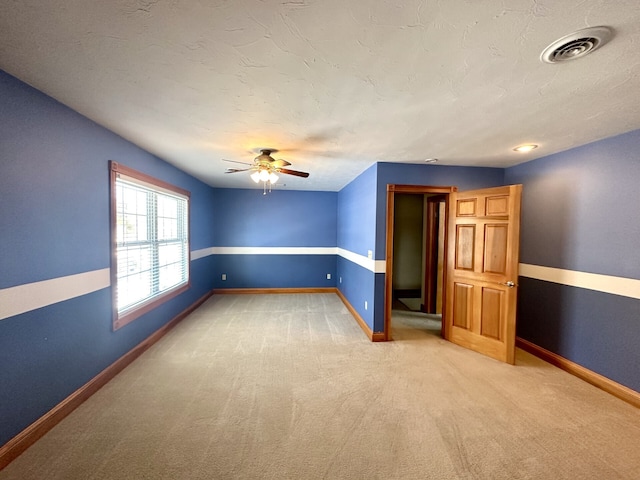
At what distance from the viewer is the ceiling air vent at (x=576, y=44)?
112 cm

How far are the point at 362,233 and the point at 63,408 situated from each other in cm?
357

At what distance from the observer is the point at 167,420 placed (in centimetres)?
192

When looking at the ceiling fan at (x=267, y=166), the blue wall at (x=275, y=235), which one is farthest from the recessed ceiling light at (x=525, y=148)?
the blue wall at (x=275, y=235)

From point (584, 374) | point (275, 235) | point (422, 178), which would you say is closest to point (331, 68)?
point (422, 178)

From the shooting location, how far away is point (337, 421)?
1.92m

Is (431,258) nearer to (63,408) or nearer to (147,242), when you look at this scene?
(147,242)

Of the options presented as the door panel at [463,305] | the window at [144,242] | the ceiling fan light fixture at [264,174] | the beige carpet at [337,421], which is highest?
the ceiling fan light fixture at [264,174]

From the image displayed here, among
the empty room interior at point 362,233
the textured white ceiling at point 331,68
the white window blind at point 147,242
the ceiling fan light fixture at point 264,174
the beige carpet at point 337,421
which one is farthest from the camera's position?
the ceiling fan light fixture at point 264,174

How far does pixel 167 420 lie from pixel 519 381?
3154 mm

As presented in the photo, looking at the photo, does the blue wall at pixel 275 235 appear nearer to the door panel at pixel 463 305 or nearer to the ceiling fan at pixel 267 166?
A: the ceiling fan at pixel 267 166

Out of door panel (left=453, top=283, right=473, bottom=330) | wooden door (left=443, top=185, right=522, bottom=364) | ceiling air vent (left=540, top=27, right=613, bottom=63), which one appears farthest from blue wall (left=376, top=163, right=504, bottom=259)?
ceiling air vent (left=540, top=27, right=613, bottom=63)

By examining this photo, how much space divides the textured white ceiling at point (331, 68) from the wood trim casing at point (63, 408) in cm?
227

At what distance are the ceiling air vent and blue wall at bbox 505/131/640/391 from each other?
1777 mm

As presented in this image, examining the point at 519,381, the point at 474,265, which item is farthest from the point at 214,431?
the point at 474,265
